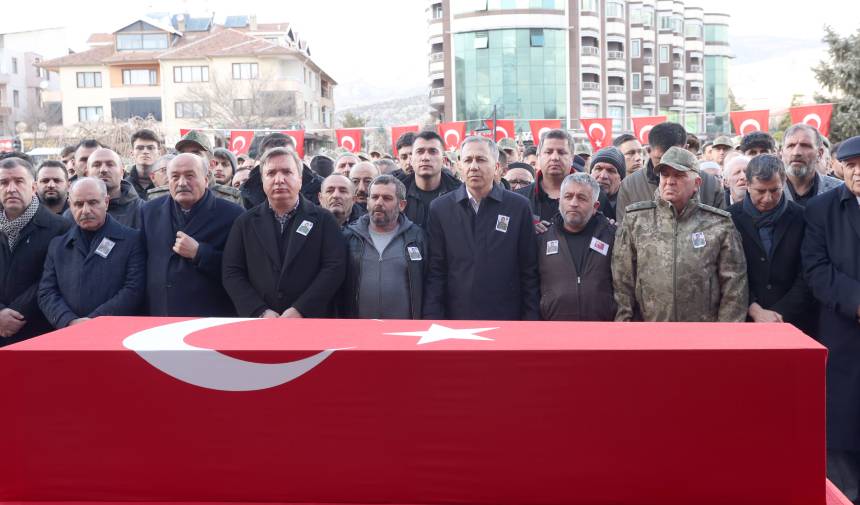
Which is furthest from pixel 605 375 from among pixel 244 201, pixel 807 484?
pixel 244 201

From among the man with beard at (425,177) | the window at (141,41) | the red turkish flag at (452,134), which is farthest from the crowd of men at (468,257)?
the window at (141,41)

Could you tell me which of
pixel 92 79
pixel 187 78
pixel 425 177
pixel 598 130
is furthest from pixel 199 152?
pixel 92 79

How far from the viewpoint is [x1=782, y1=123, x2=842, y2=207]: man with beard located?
5625 mm

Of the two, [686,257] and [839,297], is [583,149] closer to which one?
[686,257]

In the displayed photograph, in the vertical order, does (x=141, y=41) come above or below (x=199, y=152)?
above

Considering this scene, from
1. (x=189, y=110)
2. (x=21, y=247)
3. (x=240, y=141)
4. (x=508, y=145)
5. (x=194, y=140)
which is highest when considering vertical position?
(x=189, y=110)

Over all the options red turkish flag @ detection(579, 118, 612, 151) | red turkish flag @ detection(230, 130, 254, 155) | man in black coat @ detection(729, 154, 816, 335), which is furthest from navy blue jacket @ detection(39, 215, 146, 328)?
red turkish flag @ detection(579, 118, 612, 151)

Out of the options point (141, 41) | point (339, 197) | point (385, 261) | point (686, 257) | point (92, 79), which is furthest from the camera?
point (141, 41)

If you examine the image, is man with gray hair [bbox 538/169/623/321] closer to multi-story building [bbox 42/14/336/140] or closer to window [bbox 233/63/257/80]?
multi-story building [bbox 42/14/336/140]

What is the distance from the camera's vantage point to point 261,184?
6.30 m

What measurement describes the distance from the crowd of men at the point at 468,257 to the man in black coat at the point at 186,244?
0.01 m

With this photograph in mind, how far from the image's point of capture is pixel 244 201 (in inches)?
251

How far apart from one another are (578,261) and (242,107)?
159ft

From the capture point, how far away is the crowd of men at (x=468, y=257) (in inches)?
179
